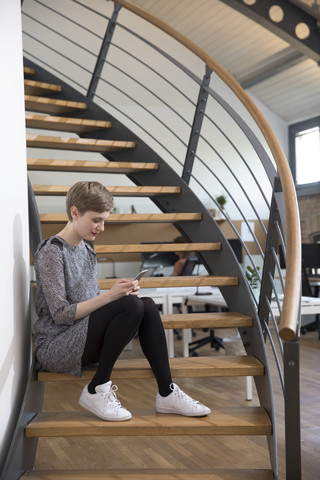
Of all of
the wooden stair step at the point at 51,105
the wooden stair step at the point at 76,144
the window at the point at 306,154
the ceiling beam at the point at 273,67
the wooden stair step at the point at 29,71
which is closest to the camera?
the wooden stair step at the point at 76,144

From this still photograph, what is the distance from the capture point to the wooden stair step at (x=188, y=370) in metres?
2.36

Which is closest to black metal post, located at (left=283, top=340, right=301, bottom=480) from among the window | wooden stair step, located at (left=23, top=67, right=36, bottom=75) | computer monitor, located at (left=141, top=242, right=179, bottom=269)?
wooden stair step, located at (left=23, top=67, right=36, bottom=75)

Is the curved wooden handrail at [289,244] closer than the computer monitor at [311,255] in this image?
Yes

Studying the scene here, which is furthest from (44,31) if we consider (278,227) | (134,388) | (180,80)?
(278,227)

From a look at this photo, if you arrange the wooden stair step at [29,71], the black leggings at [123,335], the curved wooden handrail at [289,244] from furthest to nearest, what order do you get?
the wooden stair step at [29,71] → the black leggings at [123,335] → the curved wooden handrail at [289,244]

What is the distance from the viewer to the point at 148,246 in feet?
9.93

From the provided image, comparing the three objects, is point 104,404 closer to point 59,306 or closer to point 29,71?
point 59,306

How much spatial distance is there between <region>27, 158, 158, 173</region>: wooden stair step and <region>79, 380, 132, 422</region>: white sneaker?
1557 mm

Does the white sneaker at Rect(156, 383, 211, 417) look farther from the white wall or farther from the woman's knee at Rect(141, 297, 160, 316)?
the white wall

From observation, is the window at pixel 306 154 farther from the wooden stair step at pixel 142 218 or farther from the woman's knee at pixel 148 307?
the woman's knee at pixel 148 307

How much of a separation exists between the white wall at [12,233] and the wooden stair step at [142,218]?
0.50 metres

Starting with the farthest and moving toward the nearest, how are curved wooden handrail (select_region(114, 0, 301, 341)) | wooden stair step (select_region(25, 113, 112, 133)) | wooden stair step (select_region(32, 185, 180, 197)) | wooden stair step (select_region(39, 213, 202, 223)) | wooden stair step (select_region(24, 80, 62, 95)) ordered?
wooden stair step (select_region(24, 80, 62, 95)), wooden stair step (select_region(25, 113, 112, 133)), wooden stair step (select_region(32, 185, 180, 197)), wooden stair step (select_region(39, 213, 202, 223)), curved wooden handrail (select_region(114, 0, 301, 341))

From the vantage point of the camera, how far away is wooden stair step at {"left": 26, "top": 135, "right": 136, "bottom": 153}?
355 cm

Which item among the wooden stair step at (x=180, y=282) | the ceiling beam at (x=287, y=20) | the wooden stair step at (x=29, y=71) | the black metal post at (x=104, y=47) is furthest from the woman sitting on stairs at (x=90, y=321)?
the ceiling beam at (x=287, y=20)
